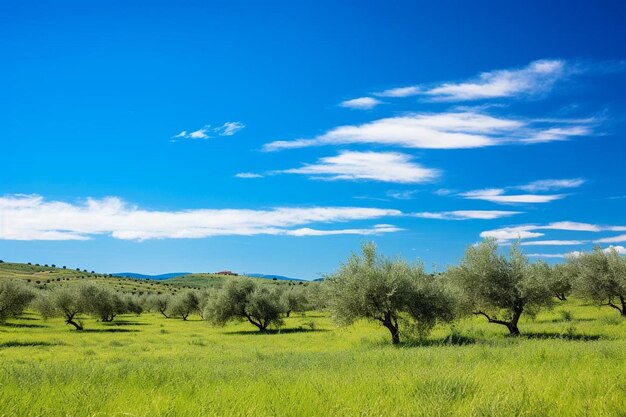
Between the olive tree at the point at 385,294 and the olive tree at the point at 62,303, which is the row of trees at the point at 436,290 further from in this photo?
the olive tree at the point at 62,303

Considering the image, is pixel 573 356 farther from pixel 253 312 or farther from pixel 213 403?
pixel 253 312

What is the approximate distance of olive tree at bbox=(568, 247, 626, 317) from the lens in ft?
172

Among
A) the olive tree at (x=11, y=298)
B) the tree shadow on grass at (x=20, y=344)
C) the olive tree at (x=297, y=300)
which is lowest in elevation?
the tree shadow on grass at (x=20, y=344)

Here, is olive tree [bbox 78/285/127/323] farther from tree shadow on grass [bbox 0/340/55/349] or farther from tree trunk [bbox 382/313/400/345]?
tree trunk [bbox 382/313/400/345]

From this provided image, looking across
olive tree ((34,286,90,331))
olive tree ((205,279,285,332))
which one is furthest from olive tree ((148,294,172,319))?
olive tree ((205,279,285,332))

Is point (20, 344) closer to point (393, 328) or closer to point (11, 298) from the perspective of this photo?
point (11, 298)

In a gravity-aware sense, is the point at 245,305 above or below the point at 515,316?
below

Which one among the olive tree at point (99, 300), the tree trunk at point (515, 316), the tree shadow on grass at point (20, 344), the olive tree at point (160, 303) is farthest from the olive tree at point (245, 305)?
the olive tree at point (160, 303)

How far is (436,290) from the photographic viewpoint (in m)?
35.2

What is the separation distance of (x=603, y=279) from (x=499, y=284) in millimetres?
25007

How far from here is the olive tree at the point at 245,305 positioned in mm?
64750

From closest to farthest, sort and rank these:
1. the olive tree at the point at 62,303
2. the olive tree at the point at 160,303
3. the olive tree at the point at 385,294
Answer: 1. the olive tree at the point at 385,294
2. the olive tree at the point at 62,303
3. the olive tree at the point at 160,303

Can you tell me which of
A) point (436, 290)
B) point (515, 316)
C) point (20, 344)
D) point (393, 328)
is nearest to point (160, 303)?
point (20, 344)

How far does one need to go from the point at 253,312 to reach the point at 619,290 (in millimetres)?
46437
